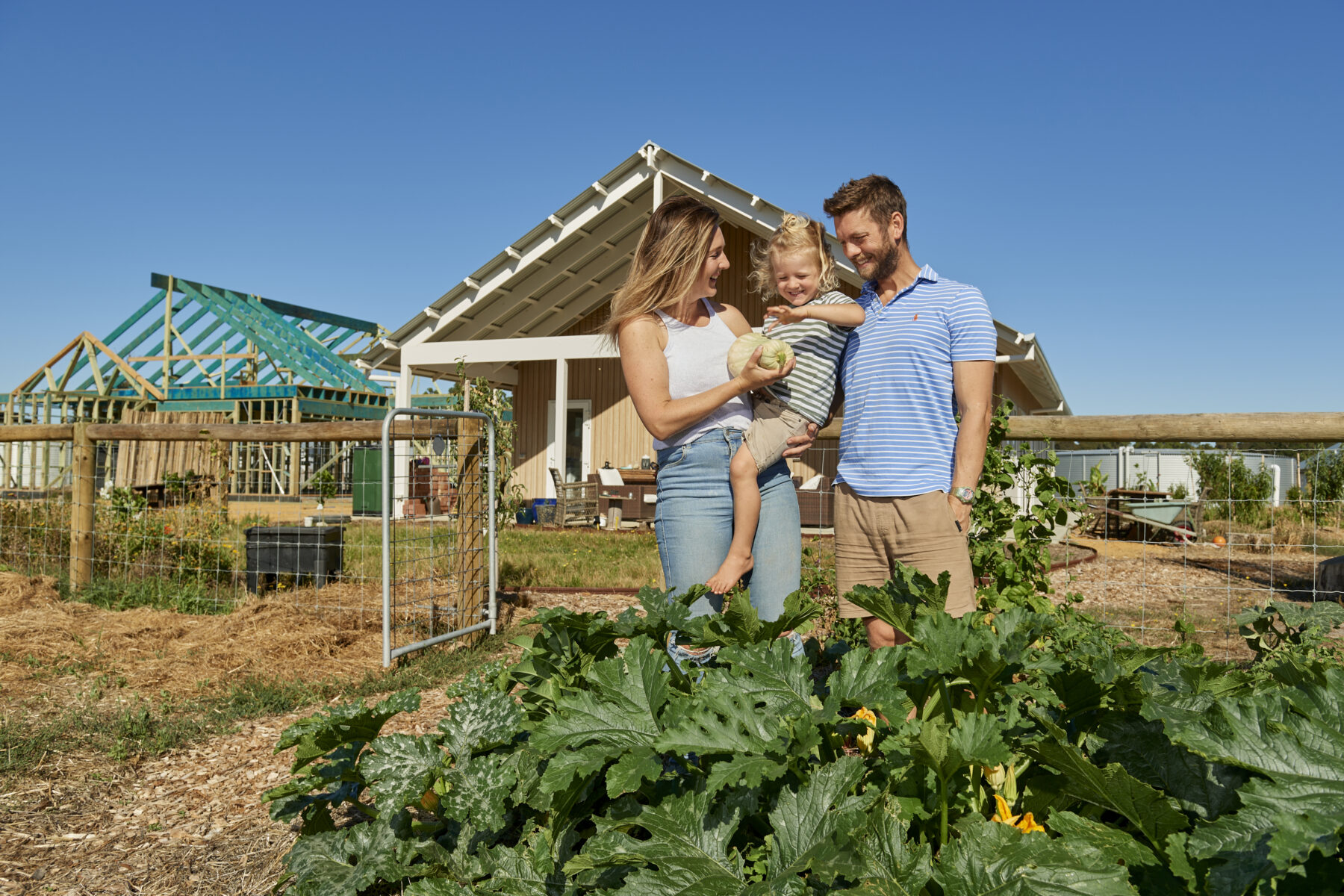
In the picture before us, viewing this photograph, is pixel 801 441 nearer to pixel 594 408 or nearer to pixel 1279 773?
pixel 1279 773

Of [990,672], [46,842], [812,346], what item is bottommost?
[46,842]

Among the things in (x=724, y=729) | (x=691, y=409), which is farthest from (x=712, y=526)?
(x=724, y=729)

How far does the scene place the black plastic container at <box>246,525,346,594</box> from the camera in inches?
271

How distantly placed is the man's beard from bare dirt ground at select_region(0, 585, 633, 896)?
2.42 metres

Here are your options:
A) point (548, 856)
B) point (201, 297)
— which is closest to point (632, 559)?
point (548, 856)

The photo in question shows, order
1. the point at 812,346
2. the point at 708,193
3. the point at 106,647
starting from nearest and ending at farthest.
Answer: the point at 812,346 < the point at 106,647 < the point at 708,193

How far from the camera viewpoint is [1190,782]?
1196 mm

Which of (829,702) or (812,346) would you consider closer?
(829,702)

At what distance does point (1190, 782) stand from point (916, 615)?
19.1 inches

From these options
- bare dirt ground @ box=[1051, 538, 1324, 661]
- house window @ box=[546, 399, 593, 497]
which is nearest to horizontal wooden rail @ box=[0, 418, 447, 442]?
bare dirt ground @ box=[1051, 538, 1324, 661]

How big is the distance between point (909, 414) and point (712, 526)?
2.16 feet

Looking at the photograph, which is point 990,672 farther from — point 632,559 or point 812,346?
point 632,559

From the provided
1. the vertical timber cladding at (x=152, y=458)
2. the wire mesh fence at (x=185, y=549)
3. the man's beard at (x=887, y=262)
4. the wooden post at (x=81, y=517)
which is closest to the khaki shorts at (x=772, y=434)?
the man's beard at (x=887, y=262)

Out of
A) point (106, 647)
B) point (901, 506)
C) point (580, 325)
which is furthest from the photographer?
point (580, 325)
